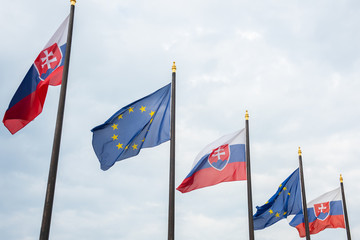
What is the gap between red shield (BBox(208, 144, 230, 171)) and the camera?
61.3ft

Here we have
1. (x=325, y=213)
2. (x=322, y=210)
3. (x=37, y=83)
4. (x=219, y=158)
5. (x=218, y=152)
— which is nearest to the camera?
(x=37, y=83)

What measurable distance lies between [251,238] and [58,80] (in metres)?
10.3

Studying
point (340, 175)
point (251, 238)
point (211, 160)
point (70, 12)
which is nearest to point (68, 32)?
point (70, 12)

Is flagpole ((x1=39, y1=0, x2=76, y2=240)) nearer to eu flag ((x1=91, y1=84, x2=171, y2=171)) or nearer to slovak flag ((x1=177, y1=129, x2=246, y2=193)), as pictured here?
eu flag ((x1=91, y1=84, x2=171, y2=171))

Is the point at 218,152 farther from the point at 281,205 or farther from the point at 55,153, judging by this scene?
the point at 55,153

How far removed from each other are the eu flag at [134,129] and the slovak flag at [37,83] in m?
2.64

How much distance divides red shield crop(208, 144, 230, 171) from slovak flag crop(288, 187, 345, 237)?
9.06 meters

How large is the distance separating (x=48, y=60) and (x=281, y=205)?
15127 mm

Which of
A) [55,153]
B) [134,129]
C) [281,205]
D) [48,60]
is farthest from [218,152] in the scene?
[55,153]

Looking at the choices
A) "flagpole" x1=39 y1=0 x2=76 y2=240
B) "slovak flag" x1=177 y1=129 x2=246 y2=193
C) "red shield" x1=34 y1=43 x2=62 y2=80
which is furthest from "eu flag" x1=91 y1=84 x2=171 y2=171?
"flagpole" x1=39 y1=0 x2=76 y2=240

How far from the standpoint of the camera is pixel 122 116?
52.7 ft

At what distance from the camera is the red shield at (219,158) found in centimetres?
1870

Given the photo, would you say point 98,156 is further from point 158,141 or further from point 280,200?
point 280,200

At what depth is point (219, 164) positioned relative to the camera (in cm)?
1877
